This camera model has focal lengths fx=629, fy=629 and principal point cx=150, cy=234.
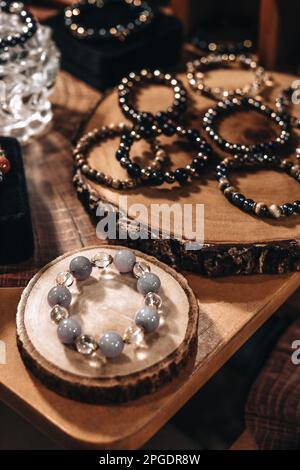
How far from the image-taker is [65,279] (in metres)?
0.70

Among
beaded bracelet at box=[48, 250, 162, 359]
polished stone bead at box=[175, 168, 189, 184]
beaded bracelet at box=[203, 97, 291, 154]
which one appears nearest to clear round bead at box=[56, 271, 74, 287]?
beaded bracelet at box=[48, 250, 162, 359]

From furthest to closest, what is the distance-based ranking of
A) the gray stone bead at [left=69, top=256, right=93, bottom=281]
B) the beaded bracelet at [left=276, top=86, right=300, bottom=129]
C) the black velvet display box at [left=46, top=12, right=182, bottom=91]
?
the black velvet display box at [left=46, top=12, right=182, bottom=91], the beaded bracelet at [left=276, top=86, right=300, bottom=129], the gray stone bead at [left=69, top=256, right=93, bottom=281]

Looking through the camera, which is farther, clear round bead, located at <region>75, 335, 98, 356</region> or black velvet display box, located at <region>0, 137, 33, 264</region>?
black velvet display box, located at <region>0, 137, 33, 264</region>

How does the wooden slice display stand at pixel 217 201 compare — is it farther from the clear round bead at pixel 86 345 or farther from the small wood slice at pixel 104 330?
the clear round bead at pixel 86 345

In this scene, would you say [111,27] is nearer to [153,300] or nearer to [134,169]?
[134,169]

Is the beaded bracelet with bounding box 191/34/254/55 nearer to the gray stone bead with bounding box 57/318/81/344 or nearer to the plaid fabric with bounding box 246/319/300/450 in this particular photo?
the plaid fabric with bounding box 246/319/300/450

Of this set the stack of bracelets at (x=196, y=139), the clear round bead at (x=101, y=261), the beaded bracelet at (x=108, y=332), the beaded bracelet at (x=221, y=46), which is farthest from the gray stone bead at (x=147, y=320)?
the beaded bracelet at (x=221, y=46)

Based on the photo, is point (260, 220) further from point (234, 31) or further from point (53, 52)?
point (234, 31)

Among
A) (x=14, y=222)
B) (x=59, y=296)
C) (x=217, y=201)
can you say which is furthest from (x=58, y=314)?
(x=217, y=201)

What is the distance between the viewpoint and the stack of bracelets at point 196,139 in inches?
31.7

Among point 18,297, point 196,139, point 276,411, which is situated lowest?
point 276,411

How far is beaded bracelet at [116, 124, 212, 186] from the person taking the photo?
2.64 feet

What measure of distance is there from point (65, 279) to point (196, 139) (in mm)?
296

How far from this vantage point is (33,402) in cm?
62
